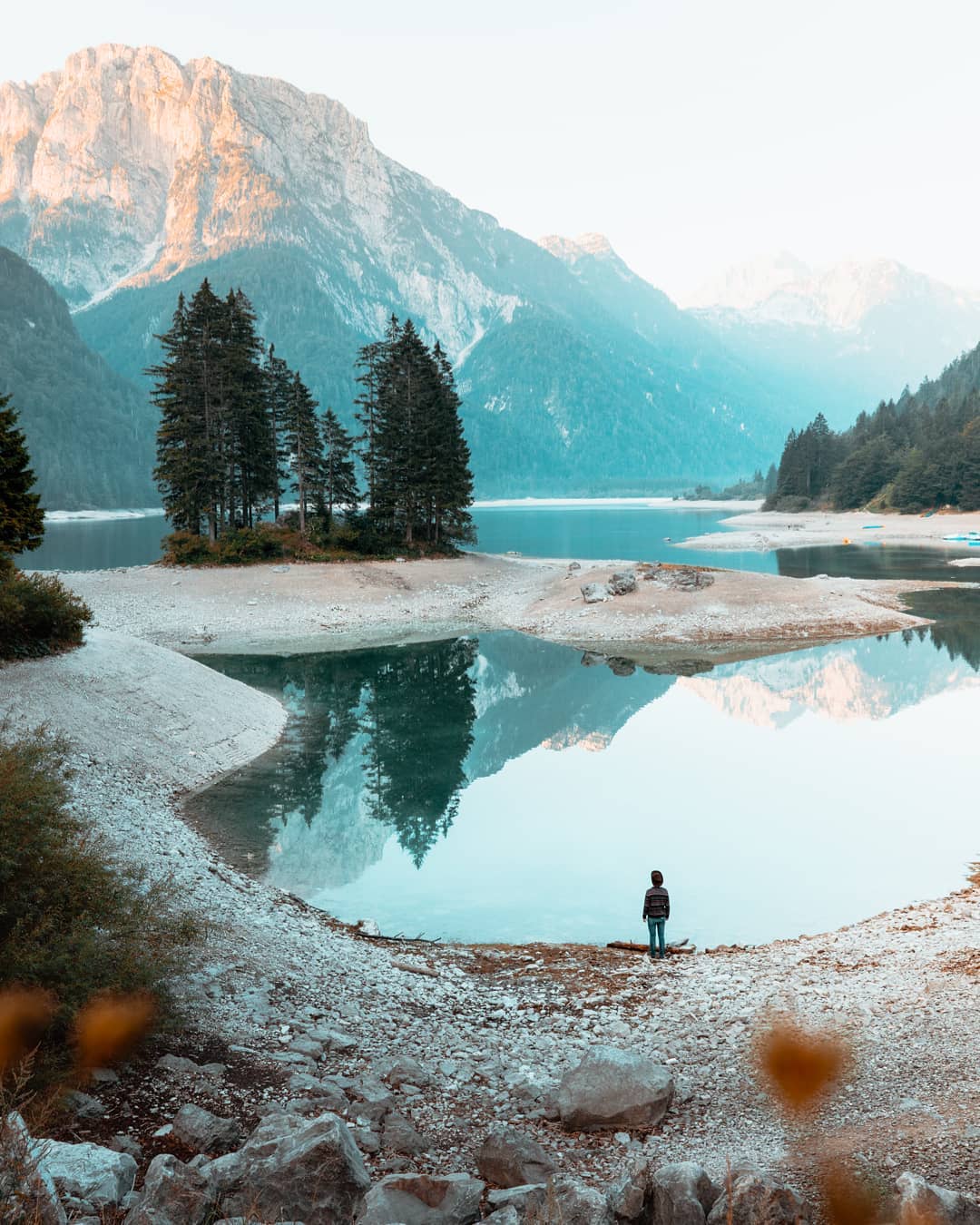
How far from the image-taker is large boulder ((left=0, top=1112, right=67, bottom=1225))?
4605mm

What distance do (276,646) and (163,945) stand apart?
1238 inches

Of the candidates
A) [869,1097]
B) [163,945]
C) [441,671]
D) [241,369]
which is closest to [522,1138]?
[869,1097]

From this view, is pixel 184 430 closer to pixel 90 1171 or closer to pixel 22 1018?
pixel 22 1018

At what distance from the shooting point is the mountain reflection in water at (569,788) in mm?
14445

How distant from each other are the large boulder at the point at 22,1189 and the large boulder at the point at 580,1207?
2930 millimetres

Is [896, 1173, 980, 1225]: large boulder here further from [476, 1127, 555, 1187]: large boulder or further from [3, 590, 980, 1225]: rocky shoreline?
[476, 1127, 555, 1187]: large boulder

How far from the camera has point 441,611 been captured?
49.2m

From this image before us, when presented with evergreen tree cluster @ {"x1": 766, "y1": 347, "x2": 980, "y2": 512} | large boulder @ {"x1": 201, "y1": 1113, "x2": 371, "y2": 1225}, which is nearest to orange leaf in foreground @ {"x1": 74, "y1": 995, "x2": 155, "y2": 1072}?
large boulder @ {"x1": 201, "y1": 1113, "x2": 371, "y2": 1225}

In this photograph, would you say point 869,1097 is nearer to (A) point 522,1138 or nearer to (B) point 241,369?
(A) point 522,1138

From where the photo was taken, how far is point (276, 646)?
132 feet

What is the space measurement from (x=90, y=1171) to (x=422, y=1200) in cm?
216

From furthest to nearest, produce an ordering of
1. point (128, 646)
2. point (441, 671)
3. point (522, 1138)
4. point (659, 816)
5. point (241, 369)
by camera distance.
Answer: point (241, 369) < point (441, 671) < point (128, 646) < point (659, 816) < point (522, 1138)

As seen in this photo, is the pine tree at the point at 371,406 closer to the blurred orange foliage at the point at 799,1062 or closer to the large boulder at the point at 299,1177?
the blurred orange foliage at the point at 799,1062

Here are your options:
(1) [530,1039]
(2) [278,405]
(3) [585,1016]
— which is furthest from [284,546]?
(1) [530,1039]
